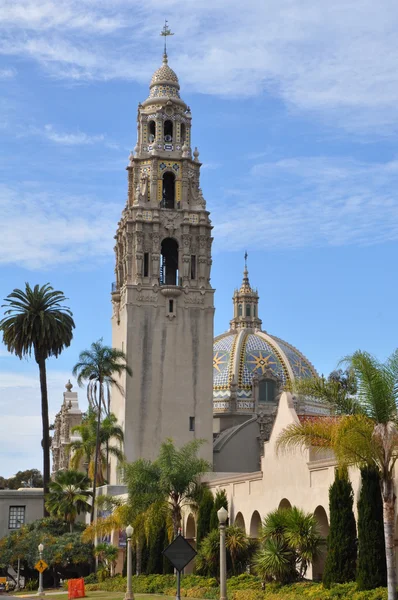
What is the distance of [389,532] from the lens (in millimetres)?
28516

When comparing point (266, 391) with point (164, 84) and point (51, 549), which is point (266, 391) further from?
point (51, 549)

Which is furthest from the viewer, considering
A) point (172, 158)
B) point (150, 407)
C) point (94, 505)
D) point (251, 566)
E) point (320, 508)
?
point (172, 158)

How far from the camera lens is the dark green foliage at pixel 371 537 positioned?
30828 millimetres

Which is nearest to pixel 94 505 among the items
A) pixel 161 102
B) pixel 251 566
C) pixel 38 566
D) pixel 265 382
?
pixel 38 566

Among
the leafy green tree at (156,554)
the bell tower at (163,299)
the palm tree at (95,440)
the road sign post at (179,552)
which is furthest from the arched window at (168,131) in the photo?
the road sign post at (179,552)

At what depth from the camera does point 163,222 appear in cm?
7100

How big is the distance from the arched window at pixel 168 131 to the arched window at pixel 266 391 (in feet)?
94.4

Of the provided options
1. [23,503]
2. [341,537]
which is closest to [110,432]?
[23,503]

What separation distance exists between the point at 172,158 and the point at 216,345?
31143 millimetres

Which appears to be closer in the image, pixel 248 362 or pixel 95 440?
pixel 95 440

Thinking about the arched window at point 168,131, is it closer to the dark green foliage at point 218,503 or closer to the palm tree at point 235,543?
the dark green foliage at point 218,503

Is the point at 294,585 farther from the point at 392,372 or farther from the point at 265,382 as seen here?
the point at 265,382

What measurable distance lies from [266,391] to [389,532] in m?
67.2

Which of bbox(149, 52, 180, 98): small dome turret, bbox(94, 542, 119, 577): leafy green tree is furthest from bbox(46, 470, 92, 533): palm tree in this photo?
→ bbox(149, 52, 180, 98): small dome turret
